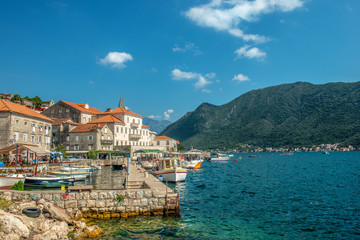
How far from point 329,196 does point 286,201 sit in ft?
17.3

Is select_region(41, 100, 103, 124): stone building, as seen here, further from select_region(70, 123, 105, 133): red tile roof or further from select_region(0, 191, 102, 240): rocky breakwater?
select_region(0, 191, 102, 240): rocky breakwater

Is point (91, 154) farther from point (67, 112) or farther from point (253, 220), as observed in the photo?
point (253, 220)

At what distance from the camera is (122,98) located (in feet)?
350

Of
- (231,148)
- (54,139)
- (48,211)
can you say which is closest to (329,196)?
(48,211)

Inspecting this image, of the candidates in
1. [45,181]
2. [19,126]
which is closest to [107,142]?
[19,126]

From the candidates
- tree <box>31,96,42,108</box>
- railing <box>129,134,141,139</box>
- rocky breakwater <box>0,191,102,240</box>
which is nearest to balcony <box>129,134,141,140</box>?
railing <box>129,134,141,139</box>

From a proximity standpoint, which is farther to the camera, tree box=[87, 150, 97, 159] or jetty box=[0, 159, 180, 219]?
tree box=[87, 150, 97, 159]

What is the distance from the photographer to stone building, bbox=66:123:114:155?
59.3 metres

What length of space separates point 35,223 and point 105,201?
405 cm

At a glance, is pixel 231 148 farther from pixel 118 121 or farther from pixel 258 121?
pixel 118 121

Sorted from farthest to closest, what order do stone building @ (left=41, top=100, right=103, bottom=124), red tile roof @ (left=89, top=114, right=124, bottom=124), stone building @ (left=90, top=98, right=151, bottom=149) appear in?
stone building @ (left=41, top=100, right=103, bottom=124), stone building @ (left=90, top=98, right=151, bottom=149), red tile roof @ (left=89, top=114, right=124, bottom=124)

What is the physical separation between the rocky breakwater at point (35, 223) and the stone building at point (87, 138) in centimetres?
4529

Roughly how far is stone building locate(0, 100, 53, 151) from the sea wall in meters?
23.8

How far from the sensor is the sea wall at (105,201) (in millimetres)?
14719
